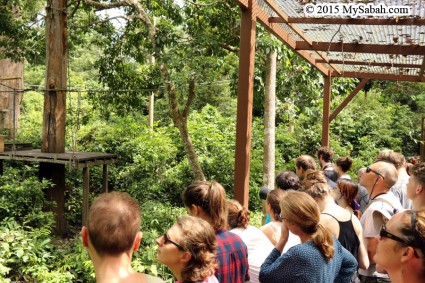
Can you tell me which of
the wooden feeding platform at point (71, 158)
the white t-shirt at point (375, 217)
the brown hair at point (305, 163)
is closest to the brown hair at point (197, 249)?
the white t-shirt at point (375, 217)

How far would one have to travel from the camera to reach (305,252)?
2.47 metres

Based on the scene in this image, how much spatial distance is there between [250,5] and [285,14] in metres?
0.97

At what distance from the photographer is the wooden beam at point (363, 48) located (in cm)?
664

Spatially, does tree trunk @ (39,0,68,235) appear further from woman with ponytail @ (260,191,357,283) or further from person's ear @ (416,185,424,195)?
person's ear @ (416,185,424,195)

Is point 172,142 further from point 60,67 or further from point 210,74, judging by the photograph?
point 210,74

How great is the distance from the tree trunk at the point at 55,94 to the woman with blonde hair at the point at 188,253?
24.5ft

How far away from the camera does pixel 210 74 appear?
7.07 meters

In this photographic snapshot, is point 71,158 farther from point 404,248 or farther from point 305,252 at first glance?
point 404,248

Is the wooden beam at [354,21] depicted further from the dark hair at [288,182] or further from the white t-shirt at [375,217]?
the white t-shirt at [375,217]

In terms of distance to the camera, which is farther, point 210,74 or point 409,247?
point 210,74

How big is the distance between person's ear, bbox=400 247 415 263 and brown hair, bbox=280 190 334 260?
994mm

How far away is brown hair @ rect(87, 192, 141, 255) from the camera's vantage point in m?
1.68

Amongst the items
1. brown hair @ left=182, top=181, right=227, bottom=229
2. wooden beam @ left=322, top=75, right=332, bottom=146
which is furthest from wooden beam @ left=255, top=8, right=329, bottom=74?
brown hair @ left=182, top=181, right=227, bottom=229

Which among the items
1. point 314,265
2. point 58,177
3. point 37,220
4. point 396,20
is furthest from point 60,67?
point 314,265
